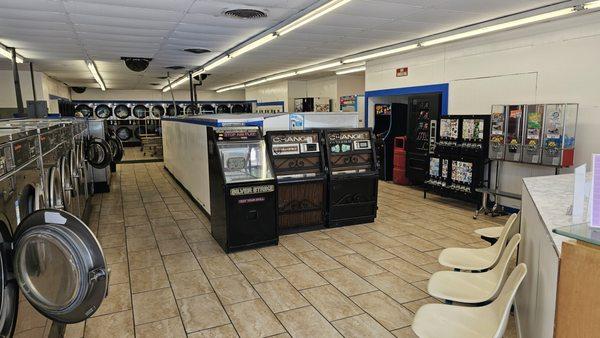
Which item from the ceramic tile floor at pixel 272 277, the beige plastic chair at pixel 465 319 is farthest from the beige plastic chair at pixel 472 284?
the ceramic tile floor at pixel 272 277

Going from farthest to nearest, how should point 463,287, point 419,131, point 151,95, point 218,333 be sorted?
point 151,95, point 419,131, point 218,333, point 463,287

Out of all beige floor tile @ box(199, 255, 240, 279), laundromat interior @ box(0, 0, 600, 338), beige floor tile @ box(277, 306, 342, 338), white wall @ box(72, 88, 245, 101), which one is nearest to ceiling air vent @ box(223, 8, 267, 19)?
laundromat interior @ box(0, 0, 600, 338)

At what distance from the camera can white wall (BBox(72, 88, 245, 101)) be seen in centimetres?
1983

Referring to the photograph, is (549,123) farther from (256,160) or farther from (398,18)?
(256,160)

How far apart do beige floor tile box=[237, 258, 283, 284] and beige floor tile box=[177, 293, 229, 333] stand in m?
0.53

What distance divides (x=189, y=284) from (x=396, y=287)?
2.15 m

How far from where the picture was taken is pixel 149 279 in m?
4.21

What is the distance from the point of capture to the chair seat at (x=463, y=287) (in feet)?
8.31

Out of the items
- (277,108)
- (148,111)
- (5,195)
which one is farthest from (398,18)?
(148,111)

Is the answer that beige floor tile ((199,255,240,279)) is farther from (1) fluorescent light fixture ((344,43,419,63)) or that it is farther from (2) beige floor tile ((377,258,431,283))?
(1) fluorescent light fixture ((344,43,419,63))

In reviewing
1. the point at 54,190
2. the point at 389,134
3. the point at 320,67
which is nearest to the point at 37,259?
the point at 54,190

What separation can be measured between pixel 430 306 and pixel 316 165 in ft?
11.5

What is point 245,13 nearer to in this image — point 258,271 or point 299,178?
point 299,178

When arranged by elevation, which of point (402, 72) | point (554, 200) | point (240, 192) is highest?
point (402, 72)
